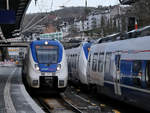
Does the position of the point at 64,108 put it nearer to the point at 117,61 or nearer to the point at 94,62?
the point at 117,61

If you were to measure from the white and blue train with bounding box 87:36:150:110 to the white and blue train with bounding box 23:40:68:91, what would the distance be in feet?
6.11

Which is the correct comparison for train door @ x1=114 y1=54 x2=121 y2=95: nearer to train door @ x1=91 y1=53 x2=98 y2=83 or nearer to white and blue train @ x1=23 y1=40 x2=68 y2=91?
train door @ x1=91 y1=53 x2=98 y2=83

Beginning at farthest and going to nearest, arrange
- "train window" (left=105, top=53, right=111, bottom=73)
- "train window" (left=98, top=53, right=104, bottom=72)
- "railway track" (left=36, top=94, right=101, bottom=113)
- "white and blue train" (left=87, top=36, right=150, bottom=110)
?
1. "train window" (left=98, top=53, right=104, bottom=72)
2. "train window" (left=105, top=53, right=111, bottom=73)
3. "railway track" (left=36, top=94, right=101, bottom=113)
4. "white and blue train" (left=87, top=36, right=150, bottom=110)

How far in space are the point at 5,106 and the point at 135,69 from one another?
14.2ft

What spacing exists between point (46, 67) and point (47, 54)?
932mm

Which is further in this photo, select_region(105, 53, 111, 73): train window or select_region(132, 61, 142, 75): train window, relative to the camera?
select_region(105, 53, 111, 73): train window

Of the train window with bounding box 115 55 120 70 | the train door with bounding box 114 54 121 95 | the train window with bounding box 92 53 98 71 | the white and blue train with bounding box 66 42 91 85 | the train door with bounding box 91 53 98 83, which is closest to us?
the train door with bounding box 114 54 121 95

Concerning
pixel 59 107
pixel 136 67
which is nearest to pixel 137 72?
pixel 136 67

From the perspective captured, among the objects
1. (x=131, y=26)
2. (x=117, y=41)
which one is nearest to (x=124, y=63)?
(x=117, y=41)

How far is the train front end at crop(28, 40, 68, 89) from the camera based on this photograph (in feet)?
61.2

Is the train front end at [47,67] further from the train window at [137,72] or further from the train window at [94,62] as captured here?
the train window at [137,72]

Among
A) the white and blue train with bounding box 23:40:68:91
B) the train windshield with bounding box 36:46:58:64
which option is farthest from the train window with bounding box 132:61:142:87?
the train windshield with bounding box 36:46:58:64

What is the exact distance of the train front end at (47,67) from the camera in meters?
18.6

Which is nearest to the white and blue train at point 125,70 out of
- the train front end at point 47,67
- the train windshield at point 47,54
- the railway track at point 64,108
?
the railway track at point 64,108
